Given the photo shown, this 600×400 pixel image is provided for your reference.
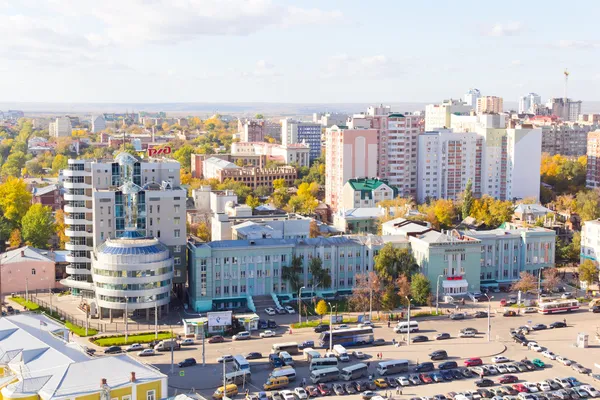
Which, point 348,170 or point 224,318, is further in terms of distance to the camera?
point 348,170

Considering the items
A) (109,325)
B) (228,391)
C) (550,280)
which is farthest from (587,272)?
(109,325)

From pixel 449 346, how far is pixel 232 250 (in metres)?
14.4

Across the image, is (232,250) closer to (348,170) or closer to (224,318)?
(224,318)

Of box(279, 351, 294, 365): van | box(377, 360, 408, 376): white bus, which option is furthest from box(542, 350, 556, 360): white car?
box(279, 351, 294, 365): van

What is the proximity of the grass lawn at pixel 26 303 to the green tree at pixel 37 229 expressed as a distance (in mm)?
12156

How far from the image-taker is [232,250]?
47.2 m

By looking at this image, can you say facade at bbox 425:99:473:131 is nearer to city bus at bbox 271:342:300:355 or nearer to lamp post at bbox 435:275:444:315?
lamp post at bbox 435:275:444:315

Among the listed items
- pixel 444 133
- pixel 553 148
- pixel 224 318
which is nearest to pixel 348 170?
pixel 444 133

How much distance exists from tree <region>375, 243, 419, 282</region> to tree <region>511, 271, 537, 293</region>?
21.7 ft

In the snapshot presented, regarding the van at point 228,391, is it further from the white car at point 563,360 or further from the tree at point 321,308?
the white car at point 563,360

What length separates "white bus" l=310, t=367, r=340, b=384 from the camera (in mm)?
34219

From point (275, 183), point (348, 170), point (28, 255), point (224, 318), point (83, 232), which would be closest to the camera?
point (224, 318)

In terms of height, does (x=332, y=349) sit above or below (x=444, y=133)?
below

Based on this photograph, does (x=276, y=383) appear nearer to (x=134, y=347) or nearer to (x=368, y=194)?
(x=134, y=347)
